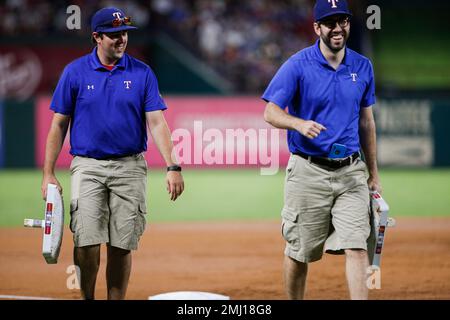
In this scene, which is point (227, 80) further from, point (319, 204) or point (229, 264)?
point (319, 204)

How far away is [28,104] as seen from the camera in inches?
854

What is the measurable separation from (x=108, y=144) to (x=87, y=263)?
0.97m

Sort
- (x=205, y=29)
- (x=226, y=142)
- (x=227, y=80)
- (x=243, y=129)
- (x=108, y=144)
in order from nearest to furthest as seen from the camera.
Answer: (x=108, y=144) → (x=226, y=142) → (x=243, y=129) → (x=227, y=80) → (x=205, y=29)

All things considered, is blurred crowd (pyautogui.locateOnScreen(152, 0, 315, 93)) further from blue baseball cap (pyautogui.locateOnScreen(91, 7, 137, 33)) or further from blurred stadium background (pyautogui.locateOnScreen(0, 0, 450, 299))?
blue baseball cap (pyautogui.locateOnScreen(91, 7, 137, 33))

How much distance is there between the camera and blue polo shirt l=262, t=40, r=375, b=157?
6.16m

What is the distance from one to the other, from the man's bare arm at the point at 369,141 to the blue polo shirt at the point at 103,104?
167 cm

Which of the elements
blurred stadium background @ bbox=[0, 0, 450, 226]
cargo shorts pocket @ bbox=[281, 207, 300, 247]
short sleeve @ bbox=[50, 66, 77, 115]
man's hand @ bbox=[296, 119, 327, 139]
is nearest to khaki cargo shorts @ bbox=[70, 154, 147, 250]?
short sleeve @ bbox=[50, 66, 77, 115]

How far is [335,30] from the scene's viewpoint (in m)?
6.13

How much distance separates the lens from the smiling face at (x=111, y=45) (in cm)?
649

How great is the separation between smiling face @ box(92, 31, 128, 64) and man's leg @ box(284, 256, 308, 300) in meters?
2.16

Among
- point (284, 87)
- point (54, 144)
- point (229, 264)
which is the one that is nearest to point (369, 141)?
point (284, 87)

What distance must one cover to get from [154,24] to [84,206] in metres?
19.2
